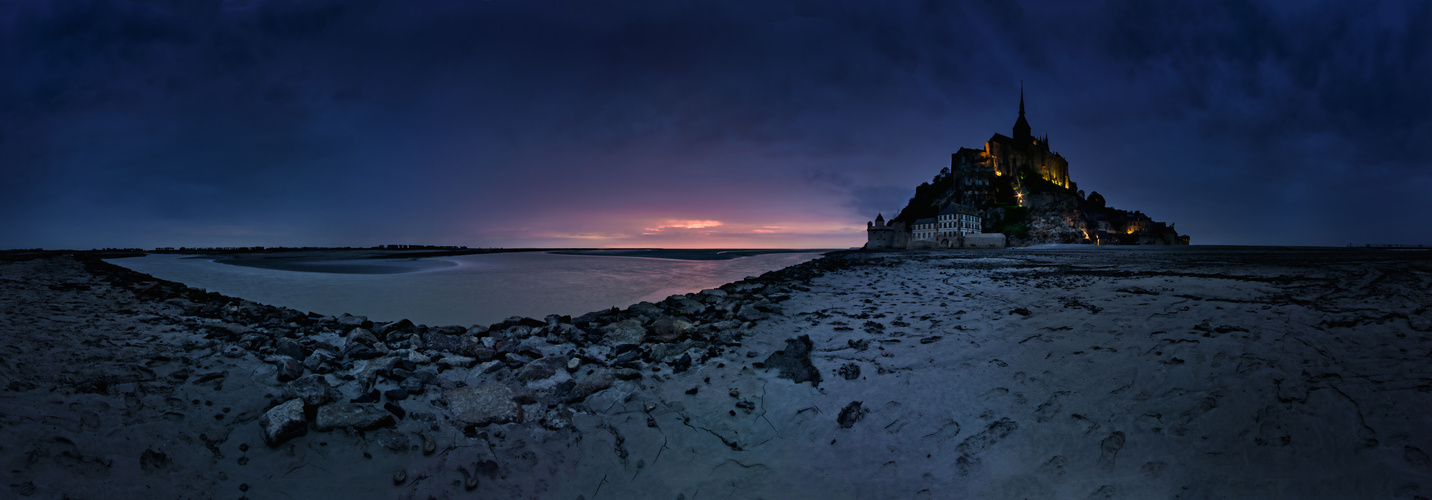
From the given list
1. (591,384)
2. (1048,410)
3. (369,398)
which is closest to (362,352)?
(369,398)

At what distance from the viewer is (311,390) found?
3980mm

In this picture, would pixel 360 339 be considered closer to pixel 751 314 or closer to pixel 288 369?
pixel 288 369

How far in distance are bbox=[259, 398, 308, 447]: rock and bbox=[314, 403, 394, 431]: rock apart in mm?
108

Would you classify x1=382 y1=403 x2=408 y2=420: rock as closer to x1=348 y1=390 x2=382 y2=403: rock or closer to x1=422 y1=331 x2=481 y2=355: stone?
x1=348 y1=390 x2=382 y2=403: rock

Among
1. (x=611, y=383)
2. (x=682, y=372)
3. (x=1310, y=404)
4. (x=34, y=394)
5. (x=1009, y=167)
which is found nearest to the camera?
(x=1310, y=404)

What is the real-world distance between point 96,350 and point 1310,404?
10961 millimetres

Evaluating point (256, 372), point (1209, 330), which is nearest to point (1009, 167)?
point (1209, 330)

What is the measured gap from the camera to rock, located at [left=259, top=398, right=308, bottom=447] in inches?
123

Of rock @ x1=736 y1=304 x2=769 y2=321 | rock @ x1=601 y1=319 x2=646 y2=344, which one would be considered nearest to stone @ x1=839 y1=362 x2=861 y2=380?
rock @ x1=736 y1=304 x2=769 y2=321

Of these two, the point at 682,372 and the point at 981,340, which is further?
the point at 981,340

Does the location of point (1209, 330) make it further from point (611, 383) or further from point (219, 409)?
point (219, 409)

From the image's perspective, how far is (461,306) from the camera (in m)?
10.8

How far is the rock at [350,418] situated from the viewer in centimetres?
334

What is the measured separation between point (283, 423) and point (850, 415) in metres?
4.30
